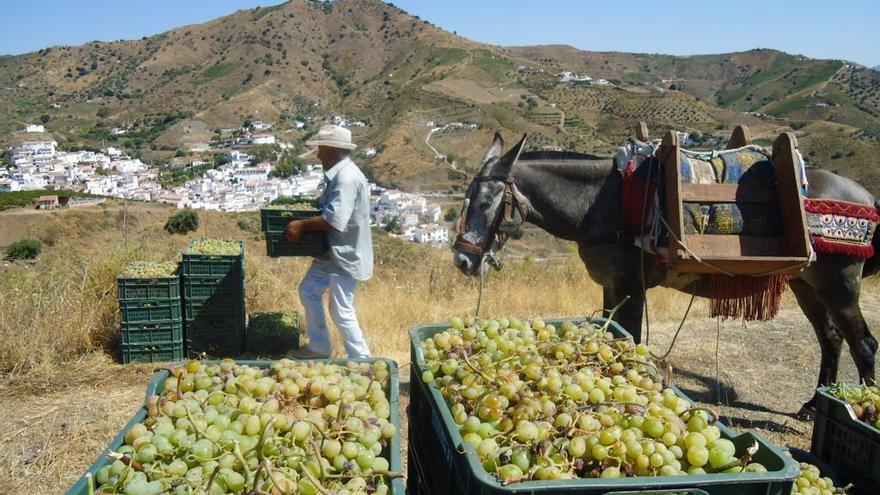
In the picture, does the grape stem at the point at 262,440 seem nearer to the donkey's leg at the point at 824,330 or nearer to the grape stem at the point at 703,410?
the grape stem at the point at 703,410

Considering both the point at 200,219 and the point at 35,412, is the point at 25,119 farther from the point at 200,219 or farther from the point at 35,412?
the point at 35,412

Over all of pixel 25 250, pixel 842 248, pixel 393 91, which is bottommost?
pixel 25 250

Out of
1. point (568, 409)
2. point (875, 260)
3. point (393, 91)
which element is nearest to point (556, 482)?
point (568, 409)

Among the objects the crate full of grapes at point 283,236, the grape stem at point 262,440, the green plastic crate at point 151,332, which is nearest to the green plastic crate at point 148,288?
the green plastic crate at point 151,332

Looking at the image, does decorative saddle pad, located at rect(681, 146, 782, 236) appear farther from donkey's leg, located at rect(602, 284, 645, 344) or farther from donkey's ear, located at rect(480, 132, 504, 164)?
donkey's ear, located at rect(480, 132, 504, 164)

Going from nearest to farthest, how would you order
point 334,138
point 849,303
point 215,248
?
point 849,303
point 334,138
point 215,248

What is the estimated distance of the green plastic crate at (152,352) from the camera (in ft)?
18.5

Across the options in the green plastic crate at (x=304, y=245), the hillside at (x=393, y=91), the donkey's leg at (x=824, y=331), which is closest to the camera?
the green plastic crate at (x=304, y=245)

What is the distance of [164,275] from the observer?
577 centimetres

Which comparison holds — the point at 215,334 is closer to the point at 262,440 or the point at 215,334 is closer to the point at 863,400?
the point at 262,440

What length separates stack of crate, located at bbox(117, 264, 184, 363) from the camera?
18.4 ft

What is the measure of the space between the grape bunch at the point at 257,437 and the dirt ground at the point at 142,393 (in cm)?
222

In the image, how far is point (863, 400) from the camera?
2.97 m

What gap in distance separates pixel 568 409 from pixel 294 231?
125 inches
